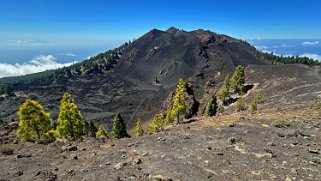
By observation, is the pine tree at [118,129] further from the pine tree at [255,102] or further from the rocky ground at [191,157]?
the rocky ground at [191,157]

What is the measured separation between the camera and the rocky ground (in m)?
17.9

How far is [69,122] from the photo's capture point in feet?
138

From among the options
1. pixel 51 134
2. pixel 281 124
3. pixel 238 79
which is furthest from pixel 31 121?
pixel 238 79

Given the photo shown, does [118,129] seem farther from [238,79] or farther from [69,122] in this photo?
[238,79]

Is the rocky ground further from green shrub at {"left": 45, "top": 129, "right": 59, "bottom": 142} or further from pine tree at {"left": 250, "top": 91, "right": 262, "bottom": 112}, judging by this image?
pine tree at {"left": 250, "top": 91, "right": 262, "bottom": 112}

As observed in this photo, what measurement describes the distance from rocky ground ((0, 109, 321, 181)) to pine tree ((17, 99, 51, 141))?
38.4ft

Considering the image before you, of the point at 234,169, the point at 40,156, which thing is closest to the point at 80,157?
the point at 40,156

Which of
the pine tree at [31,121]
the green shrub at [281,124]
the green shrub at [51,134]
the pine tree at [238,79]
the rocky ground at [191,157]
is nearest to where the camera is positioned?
the rocky ground at [191,157]

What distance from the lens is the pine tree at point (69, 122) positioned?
41875 millimetres

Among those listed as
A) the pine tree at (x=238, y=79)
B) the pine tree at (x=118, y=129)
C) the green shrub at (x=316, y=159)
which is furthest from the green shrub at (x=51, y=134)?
the pine tree at (x=238, y=79)

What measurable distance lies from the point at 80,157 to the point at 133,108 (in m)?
113

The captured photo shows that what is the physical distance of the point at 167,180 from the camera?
16594 millimetres

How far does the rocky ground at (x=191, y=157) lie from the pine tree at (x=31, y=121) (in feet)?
38.4

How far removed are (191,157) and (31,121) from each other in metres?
28.9
